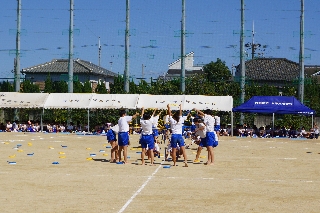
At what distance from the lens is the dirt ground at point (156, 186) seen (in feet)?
38.4

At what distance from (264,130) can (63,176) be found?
31.9 meters

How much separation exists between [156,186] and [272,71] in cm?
7583

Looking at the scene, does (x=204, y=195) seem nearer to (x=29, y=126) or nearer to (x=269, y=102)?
(x=269, y=102)

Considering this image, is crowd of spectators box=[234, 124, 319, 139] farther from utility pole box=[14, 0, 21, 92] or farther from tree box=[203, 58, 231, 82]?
tree box=[203, 58, 231, 82]

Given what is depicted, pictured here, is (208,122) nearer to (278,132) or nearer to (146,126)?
(146,126)

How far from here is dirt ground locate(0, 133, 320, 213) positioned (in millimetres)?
11695

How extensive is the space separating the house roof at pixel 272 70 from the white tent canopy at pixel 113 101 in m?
41.1

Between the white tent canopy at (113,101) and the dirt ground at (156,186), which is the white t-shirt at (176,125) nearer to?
the dirt ground at (156,186)

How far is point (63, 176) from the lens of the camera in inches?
651

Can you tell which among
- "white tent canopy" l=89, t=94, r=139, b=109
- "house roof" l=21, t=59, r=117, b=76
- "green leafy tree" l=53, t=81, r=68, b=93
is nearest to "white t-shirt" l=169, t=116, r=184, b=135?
"white tent canopy" l=89, t=94, r=139, b=109

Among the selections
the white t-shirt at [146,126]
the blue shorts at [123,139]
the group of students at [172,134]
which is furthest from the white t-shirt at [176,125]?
the blue shorts at [123,139]

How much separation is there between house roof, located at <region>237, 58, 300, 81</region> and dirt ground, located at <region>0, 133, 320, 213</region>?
217 ft

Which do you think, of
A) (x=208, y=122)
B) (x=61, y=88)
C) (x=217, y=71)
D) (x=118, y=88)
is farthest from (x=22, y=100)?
(x=217, y=71)

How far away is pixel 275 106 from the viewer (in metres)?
44.2
